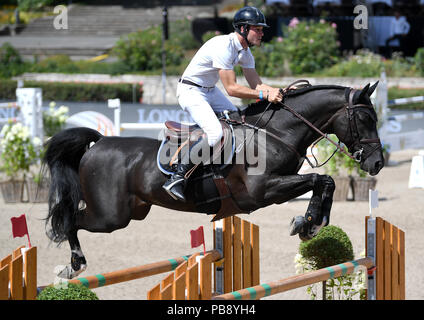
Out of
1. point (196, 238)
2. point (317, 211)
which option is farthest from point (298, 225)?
point (196, 238)

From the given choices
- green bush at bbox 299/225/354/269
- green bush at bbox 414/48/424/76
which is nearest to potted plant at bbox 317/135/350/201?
green bush at bbox 299/225/354/269

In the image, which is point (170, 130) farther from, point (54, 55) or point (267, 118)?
point (54, 55)

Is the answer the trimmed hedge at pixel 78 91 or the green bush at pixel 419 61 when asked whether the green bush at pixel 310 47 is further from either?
the trimmed hedge at pixel 78 91

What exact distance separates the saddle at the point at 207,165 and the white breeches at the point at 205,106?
0.23 feet

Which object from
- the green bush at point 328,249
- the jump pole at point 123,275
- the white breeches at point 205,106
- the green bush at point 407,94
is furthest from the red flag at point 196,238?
the green bush at point 407,94

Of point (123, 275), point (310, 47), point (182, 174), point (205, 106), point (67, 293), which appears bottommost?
point (123, 275)

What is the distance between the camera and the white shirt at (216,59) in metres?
4.87

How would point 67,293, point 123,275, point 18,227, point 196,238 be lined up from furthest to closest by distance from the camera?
point 123,275 < point 196,238 < point 18,227 < point 67,293

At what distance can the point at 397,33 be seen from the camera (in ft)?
65.8

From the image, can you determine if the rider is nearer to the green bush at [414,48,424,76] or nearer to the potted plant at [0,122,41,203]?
the potted plant at [0,122,41,203]

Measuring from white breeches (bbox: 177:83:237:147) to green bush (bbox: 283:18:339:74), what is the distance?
13784mm

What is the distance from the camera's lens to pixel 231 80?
16.0 ft

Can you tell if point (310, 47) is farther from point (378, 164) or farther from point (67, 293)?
point (67, 293)

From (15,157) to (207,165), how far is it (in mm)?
5630
